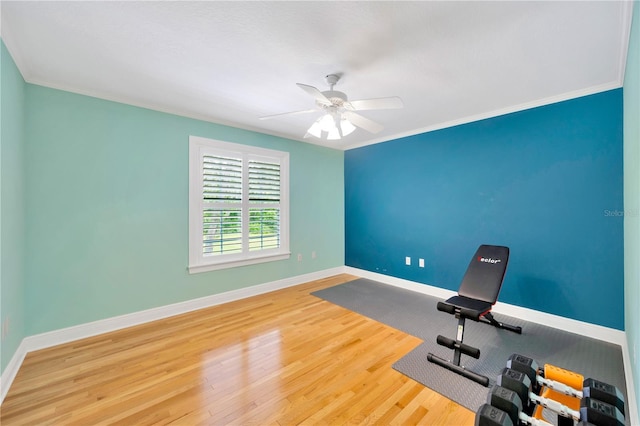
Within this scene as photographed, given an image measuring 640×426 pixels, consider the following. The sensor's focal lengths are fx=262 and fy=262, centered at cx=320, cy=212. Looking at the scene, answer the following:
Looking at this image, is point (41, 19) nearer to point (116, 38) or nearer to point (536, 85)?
point (116, 38)

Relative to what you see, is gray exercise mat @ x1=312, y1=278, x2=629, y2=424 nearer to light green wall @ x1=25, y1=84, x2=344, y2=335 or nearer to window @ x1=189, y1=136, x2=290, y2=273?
window @ x1=189, y1=136, x2=290, y2=273

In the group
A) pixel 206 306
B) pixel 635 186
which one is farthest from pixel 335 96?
pixel 206 306

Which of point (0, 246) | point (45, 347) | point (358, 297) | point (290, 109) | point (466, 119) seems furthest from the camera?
point (358, 297)

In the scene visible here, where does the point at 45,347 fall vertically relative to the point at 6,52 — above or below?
below

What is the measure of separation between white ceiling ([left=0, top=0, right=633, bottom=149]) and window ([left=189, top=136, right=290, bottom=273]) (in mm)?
832

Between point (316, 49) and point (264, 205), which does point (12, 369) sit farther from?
point (316, 49)

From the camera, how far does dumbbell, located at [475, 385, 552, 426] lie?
2.84ft

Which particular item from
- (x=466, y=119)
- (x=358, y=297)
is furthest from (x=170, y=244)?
(x=466, y=119)

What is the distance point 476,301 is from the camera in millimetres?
2438

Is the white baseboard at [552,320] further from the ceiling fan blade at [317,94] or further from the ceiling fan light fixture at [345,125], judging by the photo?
the ceiling fan blade at [317,94]

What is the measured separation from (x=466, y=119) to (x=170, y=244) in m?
4.11

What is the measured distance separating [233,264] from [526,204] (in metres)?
3.74

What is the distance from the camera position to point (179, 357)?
7.51ft

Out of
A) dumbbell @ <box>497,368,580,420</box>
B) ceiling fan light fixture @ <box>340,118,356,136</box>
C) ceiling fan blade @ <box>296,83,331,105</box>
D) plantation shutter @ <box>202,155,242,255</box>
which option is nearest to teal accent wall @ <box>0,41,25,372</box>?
plantation shutter @ <box>202,155,242,255</box>
